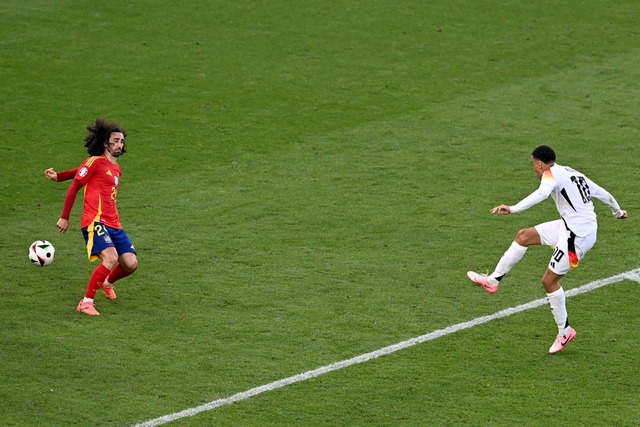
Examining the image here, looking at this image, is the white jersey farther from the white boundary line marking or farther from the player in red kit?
the player in red kit

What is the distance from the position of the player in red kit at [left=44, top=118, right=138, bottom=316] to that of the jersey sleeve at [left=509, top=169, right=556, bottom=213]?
3901mm

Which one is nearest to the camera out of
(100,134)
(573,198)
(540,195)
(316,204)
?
(540,195)

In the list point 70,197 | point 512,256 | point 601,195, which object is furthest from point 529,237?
point 70,197

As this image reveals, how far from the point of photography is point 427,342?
1005 cm

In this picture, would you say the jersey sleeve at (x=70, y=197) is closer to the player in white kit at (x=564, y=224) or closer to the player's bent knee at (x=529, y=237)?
the player in white kit at (x=564, y=224)


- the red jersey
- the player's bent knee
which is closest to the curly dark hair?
the red jersey

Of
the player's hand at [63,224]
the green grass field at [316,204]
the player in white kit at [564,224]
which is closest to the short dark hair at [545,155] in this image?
the player in white kit at [564,224]

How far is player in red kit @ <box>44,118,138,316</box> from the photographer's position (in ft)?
34.8

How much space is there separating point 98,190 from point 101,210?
20 cm

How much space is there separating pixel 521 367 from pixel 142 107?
362 inches

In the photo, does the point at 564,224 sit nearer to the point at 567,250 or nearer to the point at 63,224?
the point at 567,250

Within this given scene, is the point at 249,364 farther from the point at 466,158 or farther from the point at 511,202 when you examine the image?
the point at 466,158

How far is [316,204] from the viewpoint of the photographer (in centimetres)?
1363

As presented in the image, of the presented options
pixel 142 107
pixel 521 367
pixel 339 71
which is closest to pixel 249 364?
pixel 521 367
